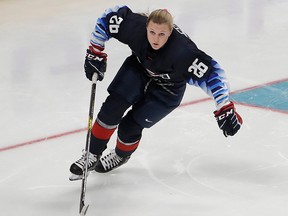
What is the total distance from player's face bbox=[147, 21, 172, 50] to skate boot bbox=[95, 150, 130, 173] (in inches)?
26.2

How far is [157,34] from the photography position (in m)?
2.88

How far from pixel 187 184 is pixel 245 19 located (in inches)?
109

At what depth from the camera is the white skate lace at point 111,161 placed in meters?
3.33

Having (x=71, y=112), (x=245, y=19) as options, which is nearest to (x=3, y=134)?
(x=71, y=112)

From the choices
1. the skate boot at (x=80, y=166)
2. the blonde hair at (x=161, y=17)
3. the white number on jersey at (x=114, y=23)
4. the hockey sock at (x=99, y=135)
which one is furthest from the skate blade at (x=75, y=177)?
the blonde hair at (x=161, y=17)

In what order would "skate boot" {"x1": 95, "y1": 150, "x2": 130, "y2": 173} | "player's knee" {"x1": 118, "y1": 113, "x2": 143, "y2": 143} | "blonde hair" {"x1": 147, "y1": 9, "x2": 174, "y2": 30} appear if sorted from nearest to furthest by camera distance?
"blonde hair" {"x1": 147, "y1": 9, "x2": 174, "y2": 30} < "player's knee" {"x1": 118, "y1": 113, "x2": 143, "y2": 143} < "skate boot" {"x1": 95, "y1": 150, "x2": 130, "y2": 173}

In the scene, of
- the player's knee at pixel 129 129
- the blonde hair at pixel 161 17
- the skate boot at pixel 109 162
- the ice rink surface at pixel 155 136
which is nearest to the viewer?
the blonde hair at pixel 161 17

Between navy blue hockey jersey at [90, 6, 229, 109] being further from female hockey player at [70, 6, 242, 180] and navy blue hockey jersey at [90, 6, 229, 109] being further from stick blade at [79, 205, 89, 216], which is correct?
stick blade at [79, 205, 89, 216]

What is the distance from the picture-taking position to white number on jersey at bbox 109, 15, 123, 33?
3100mm

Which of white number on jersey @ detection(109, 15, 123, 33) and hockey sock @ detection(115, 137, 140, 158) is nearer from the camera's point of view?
white number on jersey @ detection(109, 15, 123, 33)

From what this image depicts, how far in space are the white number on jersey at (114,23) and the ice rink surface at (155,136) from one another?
27.7 inches

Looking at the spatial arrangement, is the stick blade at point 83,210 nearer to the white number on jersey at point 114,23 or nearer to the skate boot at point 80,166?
the skate boot at point 80,166

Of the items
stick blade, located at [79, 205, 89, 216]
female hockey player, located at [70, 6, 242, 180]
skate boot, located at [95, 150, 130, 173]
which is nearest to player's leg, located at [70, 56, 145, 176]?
female hockey player, located at [70, 6, 242, 180]

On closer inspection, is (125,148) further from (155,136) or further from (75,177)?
(155,136)
